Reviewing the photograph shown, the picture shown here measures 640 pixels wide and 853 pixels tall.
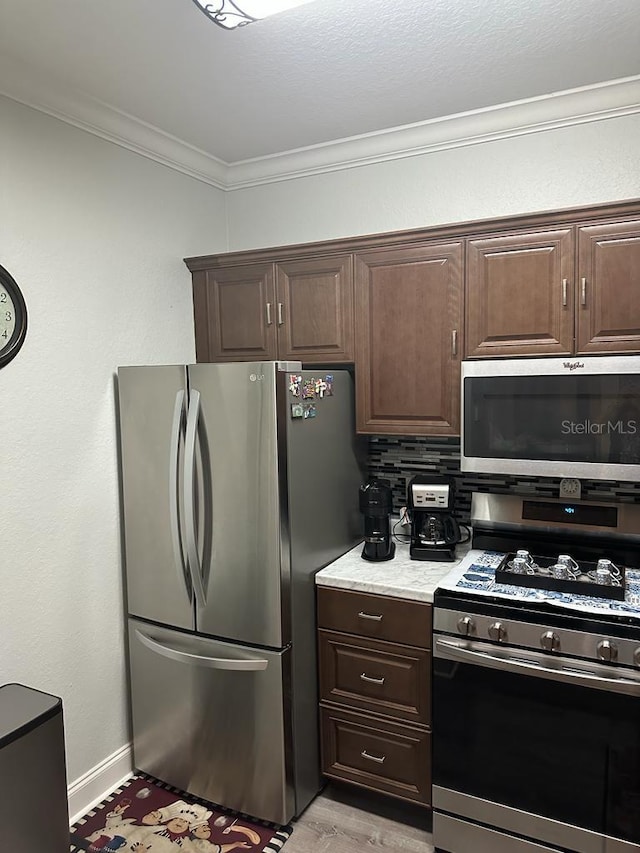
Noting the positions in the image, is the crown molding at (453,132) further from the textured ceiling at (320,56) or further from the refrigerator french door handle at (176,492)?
the refrigerator french door handle at (176,492)

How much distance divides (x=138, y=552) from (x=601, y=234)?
2.08 metres

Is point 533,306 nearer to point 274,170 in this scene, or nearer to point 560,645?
point 560,645

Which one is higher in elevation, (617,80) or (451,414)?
(617,80)

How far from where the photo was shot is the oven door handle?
183 centimetres

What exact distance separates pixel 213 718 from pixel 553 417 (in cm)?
168

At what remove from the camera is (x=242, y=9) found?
1.53m

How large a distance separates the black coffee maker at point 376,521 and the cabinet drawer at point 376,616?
0.25m

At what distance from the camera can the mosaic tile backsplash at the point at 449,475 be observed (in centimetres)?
252

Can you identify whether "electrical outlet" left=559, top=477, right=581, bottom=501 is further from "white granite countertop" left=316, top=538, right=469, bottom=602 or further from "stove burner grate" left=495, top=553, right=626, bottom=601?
"white granite countertop" left=316, top=538, right=469, bottom=602

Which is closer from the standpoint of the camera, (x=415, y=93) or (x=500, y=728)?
(x=500, y=728)

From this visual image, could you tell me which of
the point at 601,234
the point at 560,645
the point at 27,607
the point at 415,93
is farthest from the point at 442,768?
the point at 415,93

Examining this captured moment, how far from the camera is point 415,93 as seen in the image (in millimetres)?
→ 2348

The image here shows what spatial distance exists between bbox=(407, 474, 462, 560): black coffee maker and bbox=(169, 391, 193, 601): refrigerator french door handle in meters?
0.91

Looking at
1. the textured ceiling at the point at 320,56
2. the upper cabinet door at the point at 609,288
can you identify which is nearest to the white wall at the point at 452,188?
the textured ceiling at the point at 320,56
